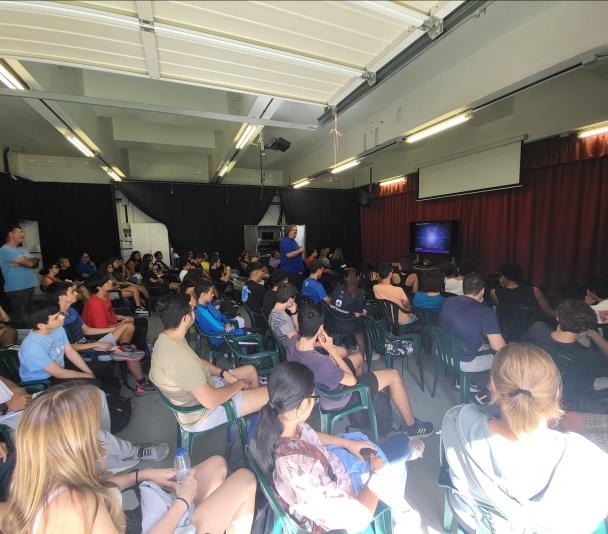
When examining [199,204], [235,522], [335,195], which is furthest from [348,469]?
[335,195]

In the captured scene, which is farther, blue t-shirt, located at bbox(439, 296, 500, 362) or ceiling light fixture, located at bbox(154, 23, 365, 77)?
blue t-shirt, located at bbox(439, 296, 500, 362)

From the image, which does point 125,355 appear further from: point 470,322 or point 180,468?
point 470,322

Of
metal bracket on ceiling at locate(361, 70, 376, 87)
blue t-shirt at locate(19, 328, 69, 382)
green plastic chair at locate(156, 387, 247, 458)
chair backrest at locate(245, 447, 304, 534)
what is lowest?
green plastic chair at locate(156, 387, 247, 458)

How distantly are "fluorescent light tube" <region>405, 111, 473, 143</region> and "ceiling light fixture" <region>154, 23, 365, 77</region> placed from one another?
201 centimetres

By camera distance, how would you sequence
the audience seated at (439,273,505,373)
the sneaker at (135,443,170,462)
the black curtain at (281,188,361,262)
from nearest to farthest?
the sneaker at (135,443,170,462) → the audience seated at (439,273,505,373) → the black curtain at (281,188,361,262)

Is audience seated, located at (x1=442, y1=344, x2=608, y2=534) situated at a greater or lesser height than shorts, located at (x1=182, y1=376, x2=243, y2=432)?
greater

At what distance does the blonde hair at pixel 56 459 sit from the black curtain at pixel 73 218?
7.62 m

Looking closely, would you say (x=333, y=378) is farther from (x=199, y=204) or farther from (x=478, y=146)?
(x=199, y=204)

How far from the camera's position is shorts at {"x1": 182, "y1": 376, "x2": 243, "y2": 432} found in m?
1.79

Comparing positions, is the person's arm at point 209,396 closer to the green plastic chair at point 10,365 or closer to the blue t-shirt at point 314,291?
the green plastic chair at point 10,365

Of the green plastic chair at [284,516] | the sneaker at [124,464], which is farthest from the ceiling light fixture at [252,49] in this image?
the sneaker at [124,464]

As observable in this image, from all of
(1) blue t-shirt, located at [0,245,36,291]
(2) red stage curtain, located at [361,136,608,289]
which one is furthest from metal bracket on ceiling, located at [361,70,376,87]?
(1) blue t-shirt, located at [0,245,36,291]

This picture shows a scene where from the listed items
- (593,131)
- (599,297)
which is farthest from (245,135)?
(593,131)

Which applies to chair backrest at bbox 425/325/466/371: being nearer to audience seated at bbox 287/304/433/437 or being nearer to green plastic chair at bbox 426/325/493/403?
green plastic chair at bbox 426/325/493/403
